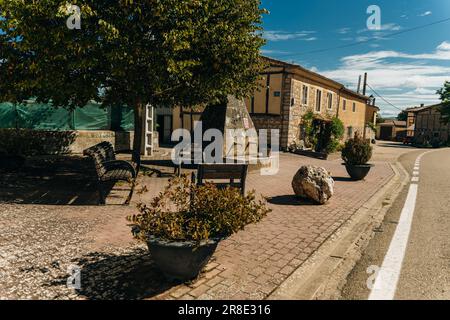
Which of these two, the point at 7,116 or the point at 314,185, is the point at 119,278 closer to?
the point at 314,185

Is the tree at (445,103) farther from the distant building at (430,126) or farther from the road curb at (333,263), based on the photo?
the road curb at (333,263)

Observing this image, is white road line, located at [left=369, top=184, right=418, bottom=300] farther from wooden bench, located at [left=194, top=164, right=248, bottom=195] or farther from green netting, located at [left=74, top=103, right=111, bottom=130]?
green netting, located at [left=74, top=103, right=111, bottom=130]

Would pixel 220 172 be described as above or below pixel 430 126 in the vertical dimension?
below

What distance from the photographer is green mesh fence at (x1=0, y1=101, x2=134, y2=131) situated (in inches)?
484

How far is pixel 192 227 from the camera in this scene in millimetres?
3367

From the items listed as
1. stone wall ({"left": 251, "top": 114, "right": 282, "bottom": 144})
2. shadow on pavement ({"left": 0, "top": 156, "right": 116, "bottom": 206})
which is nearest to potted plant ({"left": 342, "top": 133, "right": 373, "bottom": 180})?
shadow on pavement ({"left": 0, "top": 156, "right": 116, "bottom": 206})

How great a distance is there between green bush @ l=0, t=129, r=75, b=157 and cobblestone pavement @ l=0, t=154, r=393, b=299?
431cm

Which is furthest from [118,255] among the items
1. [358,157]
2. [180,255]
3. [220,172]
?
→ [358,157]

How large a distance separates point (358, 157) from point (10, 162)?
11.4 meters

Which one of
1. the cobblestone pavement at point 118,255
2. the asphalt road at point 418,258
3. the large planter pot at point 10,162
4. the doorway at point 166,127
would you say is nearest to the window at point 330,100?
the doorway at point 166,127

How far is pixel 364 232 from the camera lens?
5.67m

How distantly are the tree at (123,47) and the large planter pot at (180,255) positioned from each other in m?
4.89
